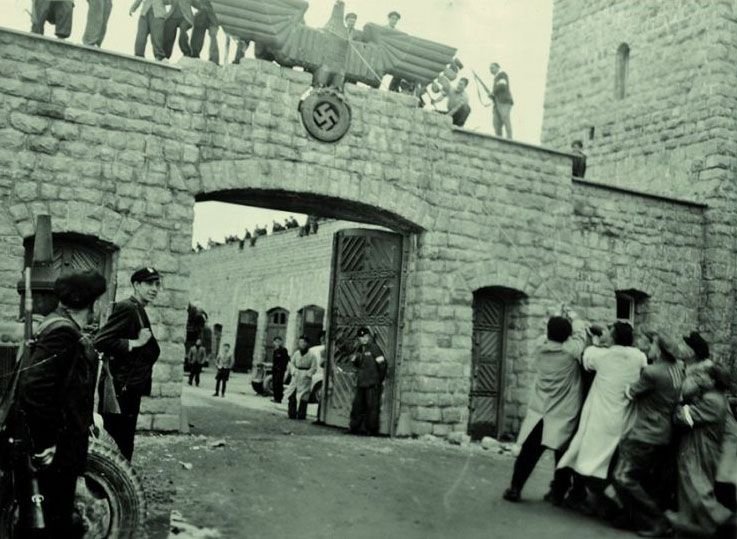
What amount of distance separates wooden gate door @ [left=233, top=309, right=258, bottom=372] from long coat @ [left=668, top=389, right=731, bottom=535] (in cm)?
2226

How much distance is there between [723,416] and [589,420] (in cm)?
113

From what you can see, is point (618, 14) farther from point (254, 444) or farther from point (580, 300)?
point (254, 444)

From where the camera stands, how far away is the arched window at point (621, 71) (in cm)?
1673

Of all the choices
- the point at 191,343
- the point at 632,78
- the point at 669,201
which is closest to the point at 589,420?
the point at 669,201

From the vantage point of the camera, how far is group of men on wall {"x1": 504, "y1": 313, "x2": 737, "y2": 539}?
659cm

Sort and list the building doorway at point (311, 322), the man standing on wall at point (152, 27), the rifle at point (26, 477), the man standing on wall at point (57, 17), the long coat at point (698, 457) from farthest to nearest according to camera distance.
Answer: the building doorway at point (311, 322) → the man standing on wall at point (152, 27) → the man standing on wall at point (57, 17) → the long coat at point (698, 457) → the rifle at point (26, 477)

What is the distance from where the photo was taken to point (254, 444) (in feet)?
32.5

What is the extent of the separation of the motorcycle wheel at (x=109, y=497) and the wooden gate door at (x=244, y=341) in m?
23.3

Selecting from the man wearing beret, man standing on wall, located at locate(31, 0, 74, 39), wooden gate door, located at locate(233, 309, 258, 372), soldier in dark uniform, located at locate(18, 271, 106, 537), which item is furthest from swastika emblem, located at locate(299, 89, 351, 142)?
wooden gate door, located at locate(233, 309, 258, 372)

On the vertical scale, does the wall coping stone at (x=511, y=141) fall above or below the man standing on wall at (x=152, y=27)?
below

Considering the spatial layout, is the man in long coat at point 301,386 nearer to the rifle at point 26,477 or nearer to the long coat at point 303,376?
the long coat at point 303,376

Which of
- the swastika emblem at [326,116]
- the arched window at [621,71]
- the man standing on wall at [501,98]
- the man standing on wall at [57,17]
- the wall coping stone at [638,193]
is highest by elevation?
the arched window at [621,71]

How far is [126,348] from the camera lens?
630 centimetres

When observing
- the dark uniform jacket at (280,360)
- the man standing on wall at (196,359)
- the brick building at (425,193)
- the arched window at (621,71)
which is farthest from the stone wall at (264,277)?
the brick building at (425,193)
